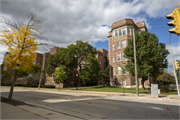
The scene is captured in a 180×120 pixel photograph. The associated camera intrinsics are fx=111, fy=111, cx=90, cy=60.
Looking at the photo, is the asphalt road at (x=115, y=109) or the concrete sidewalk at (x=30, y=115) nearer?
the concrete sidewalk at (x=30, y=115)

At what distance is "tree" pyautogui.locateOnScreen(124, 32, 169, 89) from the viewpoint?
1823cm

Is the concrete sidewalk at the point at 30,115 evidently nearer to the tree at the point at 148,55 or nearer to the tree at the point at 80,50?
the tree at the point at 148,55

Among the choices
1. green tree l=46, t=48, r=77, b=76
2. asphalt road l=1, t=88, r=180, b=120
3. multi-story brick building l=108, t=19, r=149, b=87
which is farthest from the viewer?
green tree l=46, t=48, r=77, b=76

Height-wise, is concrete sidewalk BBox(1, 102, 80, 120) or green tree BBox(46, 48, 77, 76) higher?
green tree BBox(46, 48, 77, 76)

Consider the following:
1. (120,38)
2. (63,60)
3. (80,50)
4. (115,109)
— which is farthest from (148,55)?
(63,60)

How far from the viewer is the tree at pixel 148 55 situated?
59.8 ft

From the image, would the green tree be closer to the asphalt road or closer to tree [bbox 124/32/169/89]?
tree [bbox 124/32/169/89]

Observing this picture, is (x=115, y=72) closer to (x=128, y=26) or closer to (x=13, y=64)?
(x=128, y=26)

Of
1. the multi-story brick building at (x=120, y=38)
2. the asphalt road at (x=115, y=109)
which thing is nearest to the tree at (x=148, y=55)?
the asphalt road at (x=115, y=109)

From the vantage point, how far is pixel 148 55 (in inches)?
752

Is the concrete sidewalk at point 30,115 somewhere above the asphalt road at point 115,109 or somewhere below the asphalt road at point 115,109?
above

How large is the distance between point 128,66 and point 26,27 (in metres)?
17.1

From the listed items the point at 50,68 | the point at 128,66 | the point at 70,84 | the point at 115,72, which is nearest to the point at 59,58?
the point at 50,68

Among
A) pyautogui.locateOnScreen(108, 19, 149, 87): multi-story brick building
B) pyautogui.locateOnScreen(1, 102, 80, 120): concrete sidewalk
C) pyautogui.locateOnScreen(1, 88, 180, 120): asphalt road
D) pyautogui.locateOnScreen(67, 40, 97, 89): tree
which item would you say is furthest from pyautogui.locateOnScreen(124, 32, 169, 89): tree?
pyautogui.locateOnScreen(1, 102, 80, 120): concrete sidewalk
